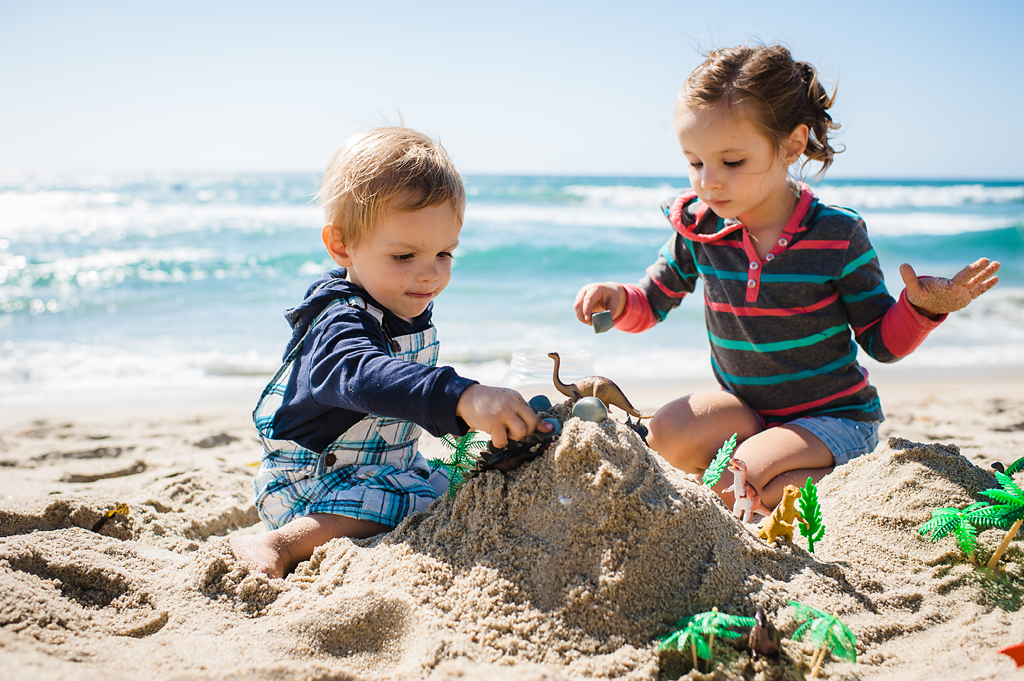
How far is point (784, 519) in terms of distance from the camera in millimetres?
1795

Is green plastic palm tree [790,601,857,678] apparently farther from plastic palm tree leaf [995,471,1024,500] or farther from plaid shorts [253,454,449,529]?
plaid shorts [253,454,449,529]

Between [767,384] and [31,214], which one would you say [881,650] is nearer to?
[767,384]

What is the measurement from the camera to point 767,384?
2.76 m

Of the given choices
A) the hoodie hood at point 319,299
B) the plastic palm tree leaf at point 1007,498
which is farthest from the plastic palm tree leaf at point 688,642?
the hoodie hood at point 319,299

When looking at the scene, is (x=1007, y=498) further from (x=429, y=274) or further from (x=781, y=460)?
(x=429, y=274)

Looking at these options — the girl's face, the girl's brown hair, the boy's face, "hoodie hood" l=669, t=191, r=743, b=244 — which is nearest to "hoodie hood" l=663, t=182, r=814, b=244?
"hoodie hood" l=669, t=191, r=743, b=244

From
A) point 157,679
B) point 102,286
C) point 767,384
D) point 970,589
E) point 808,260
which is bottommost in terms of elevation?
point 102,286

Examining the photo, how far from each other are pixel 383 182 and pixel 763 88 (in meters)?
1.47

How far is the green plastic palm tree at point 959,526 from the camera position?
1.74m

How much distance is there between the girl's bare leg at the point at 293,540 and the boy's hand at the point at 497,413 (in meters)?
0.64

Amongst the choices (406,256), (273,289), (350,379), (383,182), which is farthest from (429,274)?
(273,289)

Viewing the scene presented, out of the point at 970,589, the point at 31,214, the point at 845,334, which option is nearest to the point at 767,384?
the point at 845,334

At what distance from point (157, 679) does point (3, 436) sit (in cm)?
356

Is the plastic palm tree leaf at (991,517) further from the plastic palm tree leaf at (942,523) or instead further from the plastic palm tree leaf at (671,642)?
the plastic palm tree leaf at (671,642)
